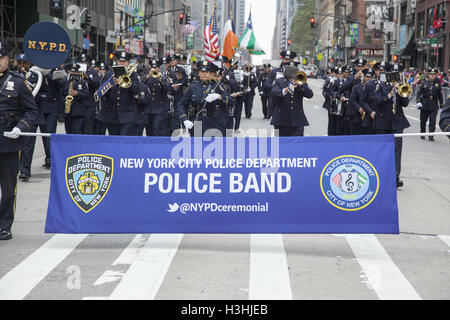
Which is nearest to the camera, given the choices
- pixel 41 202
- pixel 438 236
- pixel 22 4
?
pixel 438 236

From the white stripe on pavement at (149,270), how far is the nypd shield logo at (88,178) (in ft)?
2.52

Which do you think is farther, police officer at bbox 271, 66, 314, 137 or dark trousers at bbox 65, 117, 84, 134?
dark trousers at bbox 65, 117, 84, 134

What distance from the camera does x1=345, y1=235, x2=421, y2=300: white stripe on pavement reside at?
620 centimetres

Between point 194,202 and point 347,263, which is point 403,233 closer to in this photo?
point 347,263

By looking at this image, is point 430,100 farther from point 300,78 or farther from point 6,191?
point 6,191

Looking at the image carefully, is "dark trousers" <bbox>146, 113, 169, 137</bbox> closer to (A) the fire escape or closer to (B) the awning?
(A) the fire escape

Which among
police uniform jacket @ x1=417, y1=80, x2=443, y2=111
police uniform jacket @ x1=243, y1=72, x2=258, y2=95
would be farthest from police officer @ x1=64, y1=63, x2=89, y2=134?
police uniform jacket @ x1=243, y1=72, x2=258, y2=95

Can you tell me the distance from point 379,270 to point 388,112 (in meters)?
6.07

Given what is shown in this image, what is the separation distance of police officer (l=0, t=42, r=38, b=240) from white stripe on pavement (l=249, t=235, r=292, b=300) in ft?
9.21

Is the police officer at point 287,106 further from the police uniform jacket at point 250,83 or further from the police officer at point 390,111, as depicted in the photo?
the police uniform jacket at point 250,83

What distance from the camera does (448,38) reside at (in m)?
56.8

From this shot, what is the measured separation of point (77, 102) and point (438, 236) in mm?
8283

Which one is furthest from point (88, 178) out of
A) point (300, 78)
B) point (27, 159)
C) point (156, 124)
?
point (156, 124)
